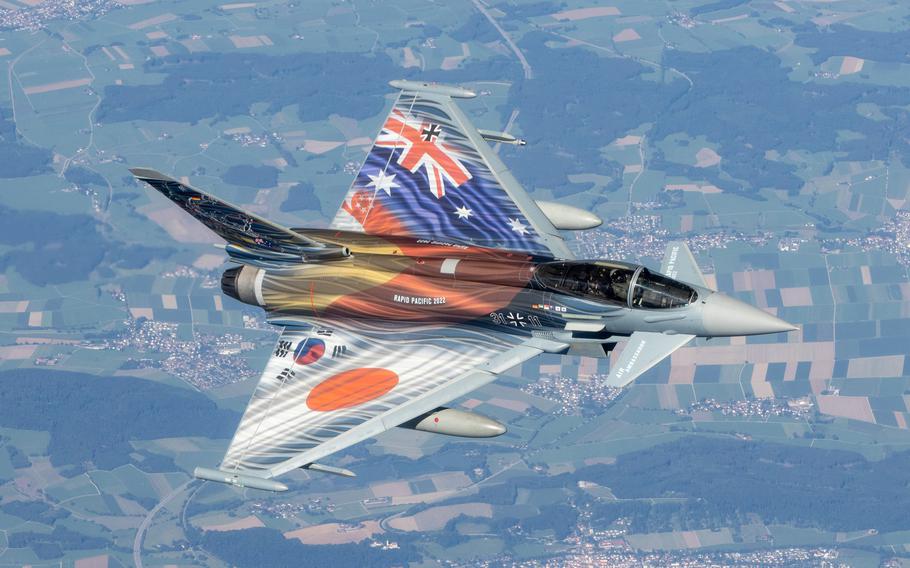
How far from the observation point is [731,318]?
48406 mm

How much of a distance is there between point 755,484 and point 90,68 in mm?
114206

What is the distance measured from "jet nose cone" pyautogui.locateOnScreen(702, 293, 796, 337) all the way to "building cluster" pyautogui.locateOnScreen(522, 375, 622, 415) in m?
83.8

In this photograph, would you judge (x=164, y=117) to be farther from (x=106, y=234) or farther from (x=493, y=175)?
(x=493, y=175)

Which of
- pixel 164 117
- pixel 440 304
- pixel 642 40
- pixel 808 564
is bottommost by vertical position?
pixel 808 564

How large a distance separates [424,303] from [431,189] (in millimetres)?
6825

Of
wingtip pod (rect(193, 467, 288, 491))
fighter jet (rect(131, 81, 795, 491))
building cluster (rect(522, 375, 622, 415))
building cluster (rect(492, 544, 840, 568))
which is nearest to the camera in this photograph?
wingtip pod (rect(193, 467, 288, 491))

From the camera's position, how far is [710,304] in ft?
160

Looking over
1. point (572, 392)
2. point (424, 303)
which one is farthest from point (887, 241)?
point (424, 303)

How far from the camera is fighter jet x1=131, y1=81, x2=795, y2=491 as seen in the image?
162 ft

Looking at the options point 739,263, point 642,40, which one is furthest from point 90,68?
point 739,263

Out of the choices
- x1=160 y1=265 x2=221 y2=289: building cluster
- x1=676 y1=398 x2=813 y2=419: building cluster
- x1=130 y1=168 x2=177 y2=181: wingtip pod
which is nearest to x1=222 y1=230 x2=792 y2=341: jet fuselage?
x1=130 y1=168 x2=177 y2=181: wingtip pod

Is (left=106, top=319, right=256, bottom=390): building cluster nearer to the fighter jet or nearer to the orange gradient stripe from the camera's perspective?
the fighter jet

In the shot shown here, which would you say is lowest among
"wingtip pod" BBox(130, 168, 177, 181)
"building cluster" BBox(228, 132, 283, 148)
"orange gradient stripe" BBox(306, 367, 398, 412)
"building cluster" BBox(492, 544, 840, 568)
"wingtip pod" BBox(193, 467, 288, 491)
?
"building cluster" BBox(492, 544, 840, 568)

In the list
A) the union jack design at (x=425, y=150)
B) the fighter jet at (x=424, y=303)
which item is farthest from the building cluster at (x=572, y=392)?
the fighter jet at (x=424, y=303)
